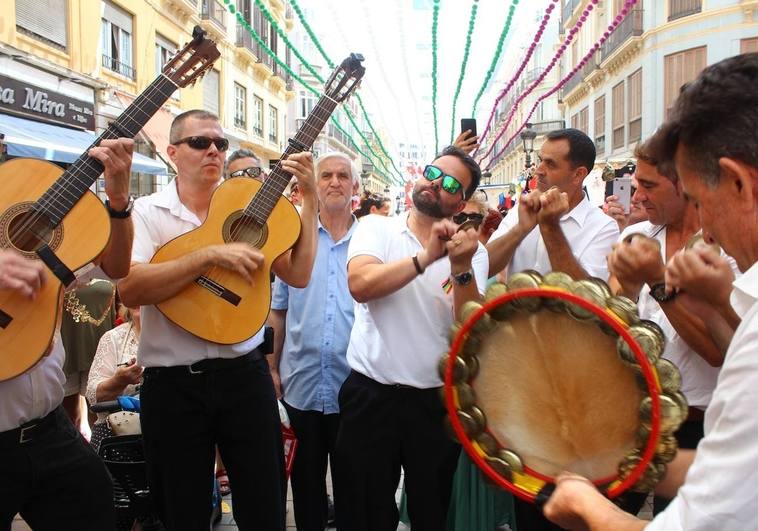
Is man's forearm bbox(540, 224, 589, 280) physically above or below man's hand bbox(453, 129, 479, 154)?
below

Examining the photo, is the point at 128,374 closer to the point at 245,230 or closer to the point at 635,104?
the point at 245,230

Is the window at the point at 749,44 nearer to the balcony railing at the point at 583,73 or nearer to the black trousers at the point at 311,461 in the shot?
the balcony railing at the point at 583,73

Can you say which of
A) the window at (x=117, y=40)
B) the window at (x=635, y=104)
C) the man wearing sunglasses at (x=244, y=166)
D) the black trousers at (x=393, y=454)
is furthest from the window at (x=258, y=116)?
the black trousers at (x=393, y=454)

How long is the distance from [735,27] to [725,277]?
22288 mm

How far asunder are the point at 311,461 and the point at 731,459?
2894 millimetres

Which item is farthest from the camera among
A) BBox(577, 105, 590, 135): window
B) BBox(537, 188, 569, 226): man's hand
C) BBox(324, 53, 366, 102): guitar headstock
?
BBox(577, 105, 590, 135): window

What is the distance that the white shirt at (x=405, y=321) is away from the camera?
2.84 m

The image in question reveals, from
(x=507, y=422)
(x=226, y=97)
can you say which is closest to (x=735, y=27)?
(x=226, y=97)

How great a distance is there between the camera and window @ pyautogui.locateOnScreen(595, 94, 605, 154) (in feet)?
94.1

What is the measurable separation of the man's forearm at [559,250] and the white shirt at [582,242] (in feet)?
0.77

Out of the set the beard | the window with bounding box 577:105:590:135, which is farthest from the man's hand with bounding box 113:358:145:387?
the window with bounding box 577:105:590:135

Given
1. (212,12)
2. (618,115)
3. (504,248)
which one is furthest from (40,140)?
(618,115)

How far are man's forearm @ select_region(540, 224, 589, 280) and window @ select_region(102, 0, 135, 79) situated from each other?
16027 mm

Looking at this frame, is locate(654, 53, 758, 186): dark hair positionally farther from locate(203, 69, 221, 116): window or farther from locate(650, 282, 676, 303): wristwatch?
locate(203, 69, 221, 116): window
